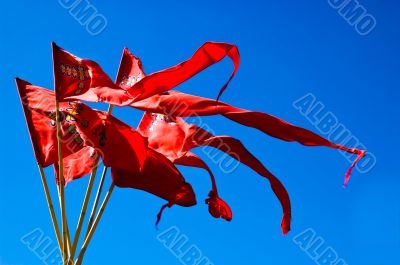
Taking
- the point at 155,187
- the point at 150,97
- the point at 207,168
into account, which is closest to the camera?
the point at 150,97

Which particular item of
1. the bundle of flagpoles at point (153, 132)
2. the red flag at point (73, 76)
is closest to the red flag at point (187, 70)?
the bundle of flagpoles at point (153, 132)

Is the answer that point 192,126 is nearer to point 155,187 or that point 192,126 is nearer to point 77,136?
point 155,187

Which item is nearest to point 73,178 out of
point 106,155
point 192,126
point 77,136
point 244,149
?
point 77,136

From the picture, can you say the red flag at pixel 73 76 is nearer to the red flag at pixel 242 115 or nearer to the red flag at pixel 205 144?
the red flag at pixel 242 115

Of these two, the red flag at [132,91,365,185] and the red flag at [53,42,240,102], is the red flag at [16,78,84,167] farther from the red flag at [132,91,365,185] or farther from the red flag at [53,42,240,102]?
the red flag at [132,91,365,185]

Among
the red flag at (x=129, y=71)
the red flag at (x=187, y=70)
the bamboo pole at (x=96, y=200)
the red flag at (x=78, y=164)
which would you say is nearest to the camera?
the red flag at (x=187, y=70)

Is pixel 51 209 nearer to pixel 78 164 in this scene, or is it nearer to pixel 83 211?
pixel 83 211
